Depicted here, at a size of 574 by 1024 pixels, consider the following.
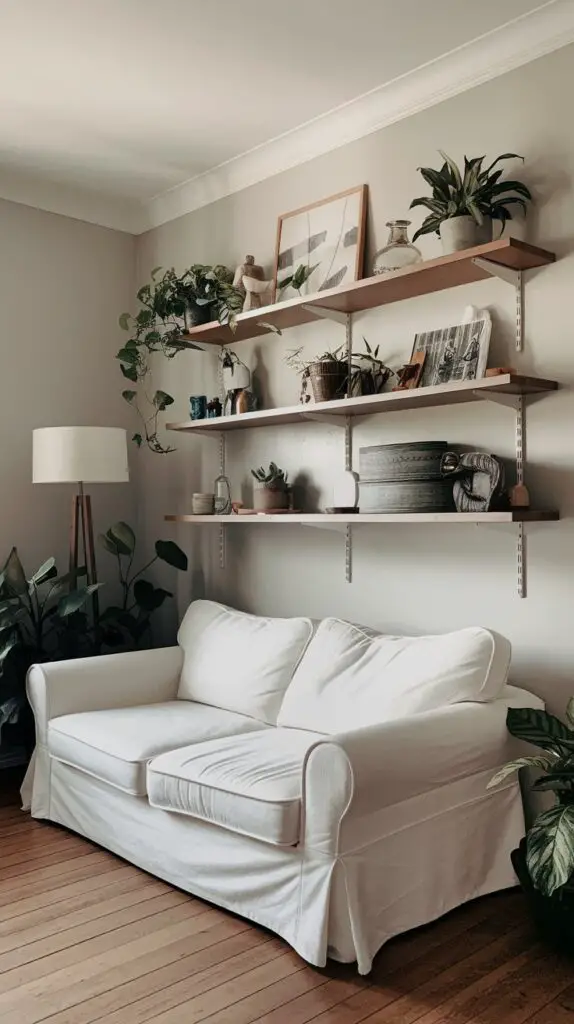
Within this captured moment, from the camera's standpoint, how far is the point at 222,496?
12.9 feet

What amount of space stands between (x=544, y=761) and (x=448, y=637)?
1.67 ft

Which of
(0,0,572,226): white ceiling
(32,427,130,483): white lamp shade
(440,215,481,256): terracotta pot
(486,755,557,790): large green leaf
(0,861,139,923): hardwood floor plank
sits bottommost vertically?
(0,861,139,923): hardwood floor plank

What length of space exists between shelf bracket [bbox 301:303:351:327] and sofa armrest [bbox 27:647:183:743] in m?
1.49

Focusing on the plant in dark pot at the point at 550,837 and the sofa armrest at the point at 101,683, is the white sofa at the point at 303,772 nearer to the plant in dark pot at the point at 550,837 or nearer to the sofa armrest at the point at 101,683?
the sofa armrest at the point at 101,683

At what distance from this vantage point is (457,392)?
2.88m

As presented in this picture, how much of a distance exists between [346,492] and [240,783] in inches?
48.1

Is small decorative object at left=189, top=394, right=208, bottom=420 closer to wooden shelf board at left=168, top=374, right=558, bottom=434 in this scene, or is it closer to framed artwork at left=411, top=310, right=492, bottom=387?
wooden shelf board at left=168, top=374, right=558, bottom=434

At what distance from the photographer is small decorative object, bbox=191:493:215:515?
3891 mm

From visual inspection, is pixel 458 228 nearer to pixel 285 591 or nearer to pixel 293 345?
pixel 293 345

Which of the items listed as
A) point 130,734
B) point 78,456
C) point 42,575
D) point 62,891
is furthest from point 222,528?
point 62,891

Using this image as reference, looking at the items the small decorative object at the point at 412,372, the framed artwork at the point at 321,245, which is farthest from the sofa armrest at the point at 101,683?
the framed artwork at the point at 321,245

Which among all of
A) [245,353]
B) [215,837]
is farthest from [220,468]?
[215,837]

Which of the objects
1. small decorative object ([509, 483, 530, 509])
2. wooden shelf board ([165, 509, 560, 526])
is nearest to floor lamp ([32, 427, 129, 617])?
wooden shelf board ([165, 509, 560, 526])

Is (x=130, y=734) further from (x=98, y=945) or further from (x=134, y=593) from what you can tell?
(x=134, y=593)
